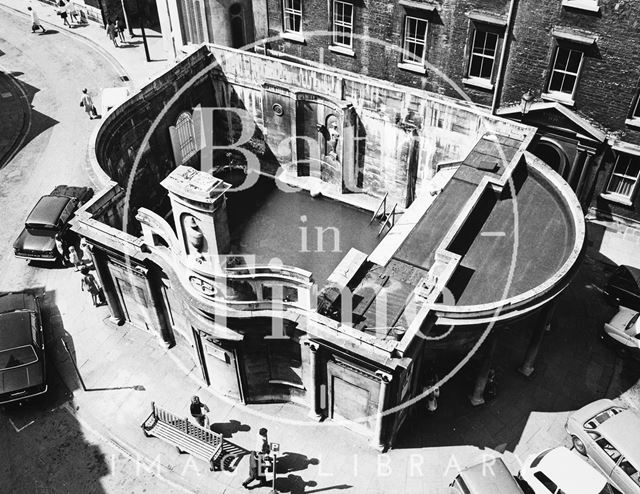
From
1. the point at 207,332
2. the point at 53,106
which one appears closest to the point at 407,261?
the point at 207,332

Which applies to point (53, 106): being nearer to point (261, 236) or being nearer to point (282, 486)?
point (261, 236)

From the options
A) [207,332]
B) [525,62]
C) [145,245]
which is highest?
[525,62]

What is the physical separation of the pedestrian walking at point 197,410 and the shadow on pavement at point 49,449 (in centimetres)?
429

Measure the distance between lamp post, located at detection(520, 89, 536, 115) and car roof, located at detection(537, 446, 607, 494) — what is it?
17824 millimetres

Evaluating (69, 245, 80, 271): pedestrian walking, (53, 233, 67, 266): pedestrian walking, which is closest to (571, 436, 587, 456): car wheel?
(69, 245, 80, 271): pedestrian walking

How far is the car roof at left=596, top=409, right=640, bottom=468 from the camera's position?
26766 millimetres

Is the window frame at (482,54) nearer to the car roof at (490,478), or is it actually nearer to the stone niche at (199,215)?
the stone niche at (199,215)

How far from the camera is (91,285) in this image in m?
34.3

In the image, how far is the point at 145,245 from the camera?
28703mm

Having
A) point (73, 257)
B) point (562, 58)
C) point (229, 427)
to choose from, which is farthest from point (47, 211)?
point (562, 58)

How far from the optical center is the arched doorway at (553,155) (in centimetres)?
3584

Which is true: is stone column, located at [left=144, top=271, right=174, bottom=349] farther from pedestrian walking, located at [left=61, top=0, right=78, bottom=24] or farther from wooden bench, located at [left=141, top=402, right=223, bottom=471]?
pedestrian walking, located at [left=61, top=0, right=78, bottom=24]

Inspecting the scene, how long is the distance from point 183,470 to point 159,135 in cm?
2057

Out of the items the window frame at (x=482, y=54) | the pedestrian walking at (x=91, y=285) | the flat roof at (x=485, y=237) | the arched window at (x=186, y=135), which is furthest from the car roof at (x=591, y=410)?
the arched window at (x=186, y=135)
